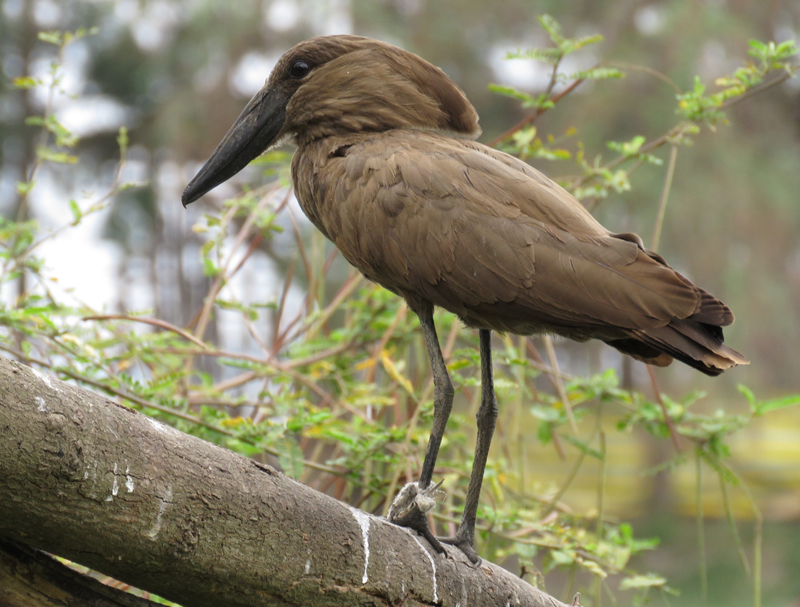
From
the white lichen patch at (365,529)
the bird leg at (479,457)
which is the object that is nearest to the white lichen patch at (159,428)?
the white lichen patch at (365,529)

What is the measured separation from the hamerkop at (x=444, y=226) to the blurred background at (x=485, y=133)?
4.79 meters

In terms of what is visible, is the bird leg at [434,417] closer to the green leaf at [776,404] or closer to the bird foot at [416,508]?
the bird foot at [416,508]

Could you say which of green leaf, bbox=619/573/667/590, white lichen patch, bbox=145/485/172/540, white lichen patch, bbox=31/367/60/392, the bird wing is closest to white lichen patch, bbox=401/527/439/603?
the bird wing

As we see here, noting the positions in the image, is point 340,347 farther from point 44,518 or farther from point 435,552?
point 44,518

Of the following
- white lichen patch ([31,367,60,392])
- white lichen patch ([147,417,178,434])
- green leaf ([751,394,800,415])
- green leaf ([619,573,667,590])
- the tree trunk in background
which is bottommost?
the tree trunk in background

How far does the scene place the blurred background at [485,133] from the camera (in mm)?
7395

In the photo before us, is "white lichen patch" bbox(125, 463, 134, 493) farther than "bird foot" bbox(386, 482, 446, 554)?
No

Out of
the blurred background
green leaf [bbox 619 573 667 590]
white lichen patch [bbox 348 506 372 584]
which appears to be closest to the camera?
white lichen patch [bbox 348 506 372 584]

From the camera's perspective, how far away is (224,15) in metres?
7.74

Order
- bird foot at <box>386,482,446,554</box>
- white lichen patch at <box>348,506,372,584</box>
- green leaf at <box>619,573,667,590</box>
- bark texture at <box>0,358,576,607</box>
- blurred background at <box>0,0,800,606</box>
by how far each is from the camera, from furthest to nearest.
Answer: blurred background at <box>0,0,800,606</box> → green leaf at <box>619,573,667,590</box> → bird foot at <box>386,482,446,554</box> → white lichen patch at <box>348,506,372,584</box> → bark texture at <box>0,358,576,607</box>

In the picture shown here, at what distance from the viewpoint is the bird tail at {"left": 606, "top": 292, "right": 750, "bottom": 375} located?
66.3 inches

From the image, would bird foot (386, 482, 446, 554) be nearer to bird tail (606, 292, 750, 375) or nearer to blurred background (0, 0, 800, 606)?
bird tail (606, 292, 750, 375)

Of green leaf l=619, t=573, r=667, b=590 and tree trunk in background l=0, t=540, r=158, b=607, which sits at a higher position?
green leaf l=619, t=573, r=667, b=590

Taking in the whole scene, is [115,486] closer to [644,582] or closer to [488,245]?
[488,245]
